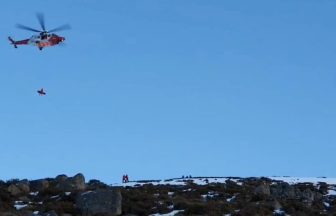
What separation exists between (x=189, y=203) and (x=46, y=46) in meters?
26.5

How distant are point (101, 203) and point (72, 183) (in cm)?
814

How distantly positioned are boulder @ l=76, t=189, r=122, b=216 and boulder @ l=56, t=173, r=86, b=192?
6.75 metres

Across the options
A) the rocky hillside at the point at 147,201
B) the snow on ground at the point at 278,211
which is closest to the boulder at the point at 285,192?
the rocky hillside at the point at 147,201

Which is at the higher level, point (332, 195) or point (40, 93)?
point (40, 93)

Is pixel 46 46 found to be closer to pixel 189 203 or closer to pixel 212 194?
pixel 212 194

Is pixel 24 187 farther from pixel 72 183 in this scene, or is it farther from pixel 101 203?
pixel 101 203

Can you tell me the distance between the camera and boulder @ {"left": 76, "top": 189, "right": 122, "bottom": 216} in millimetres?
26094

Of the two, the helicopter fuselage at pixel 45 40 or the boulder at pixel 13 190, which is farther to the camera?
the helicopter fuselage at pixel 45 40

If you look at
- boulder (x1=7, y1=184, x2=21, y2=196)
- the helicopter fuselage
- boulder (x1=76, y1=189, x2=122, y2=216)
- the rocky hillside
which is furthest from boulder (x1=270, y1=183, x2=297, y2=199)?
the helicopter fuselage

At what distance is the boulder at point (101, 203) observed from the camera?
26.1 m

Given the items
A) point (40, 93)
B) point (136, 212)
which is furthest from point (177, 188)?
point (40, 93)

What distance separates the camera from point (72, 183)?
3397 centimetres

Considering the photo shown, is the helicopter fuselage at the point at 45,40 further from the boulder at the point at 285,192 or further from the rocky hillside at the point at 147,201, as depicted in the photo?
the boulder at the point at 285,192

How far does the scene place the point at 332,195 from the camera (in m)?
40.2
